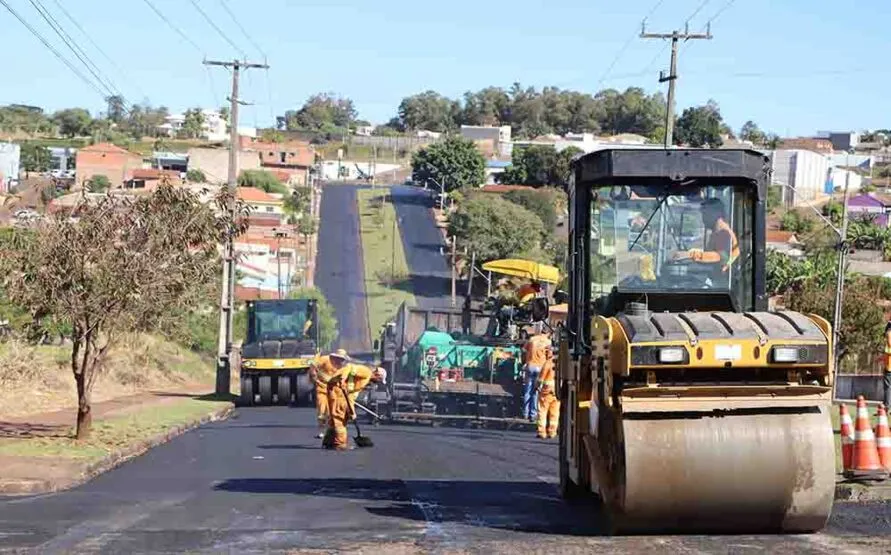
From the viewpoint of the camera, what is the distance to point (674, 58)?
43125mm

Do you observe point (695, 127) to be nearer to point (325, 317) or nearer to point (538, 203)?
point (538, 203)

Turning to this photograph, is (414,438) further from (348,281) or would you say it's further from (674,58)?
(348,281)

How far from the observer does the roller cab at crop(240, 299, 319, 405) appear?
35719 millimetres

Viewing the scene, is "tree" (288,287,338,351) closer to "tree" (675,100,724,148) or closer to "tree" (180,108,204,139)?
"tree" (675,100,724,148)

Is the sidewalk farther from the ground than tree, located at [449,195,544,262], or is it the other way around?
tree, located at [449,195,544,262]

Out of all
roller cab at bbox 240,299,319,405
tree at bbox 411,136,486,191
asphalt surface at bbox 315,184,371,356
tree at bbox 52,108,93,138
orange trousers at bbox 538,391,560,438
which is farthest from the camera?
tree at bbox 52,108,93,138

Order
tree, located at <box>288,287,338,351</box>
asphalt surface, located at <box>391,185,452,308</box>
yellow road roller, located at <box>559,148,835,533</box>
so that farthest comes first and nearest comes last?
asphalt surface, located at <box>391,185,452,308</box> < tree, located at <box>288,287,338,351</box> < yellow road roller, located at <box>559,148,835,533</box>

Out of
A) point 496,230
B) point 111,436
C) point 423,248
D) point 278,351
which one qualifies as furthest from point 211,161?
point 111,436

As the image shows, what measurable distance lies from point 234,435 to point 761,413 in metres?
14.8

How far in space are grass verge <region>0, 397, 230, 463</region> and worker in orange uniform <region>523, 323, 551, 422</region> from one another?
635 cm

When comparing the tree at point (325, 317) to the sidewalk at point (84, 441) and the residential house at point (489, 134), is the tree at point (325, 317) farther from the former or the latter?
the residential house at point (489, 134)

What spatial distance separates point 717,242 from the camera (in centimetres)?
1140

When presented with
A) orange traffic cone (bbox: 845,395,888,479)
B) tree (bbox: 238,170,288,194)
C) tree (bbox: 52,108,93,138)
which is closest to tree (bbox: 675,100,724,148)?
tree (bbox: 238,170,288,194)

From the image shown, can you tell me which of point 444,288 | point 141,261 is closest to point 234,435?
point 141,261
